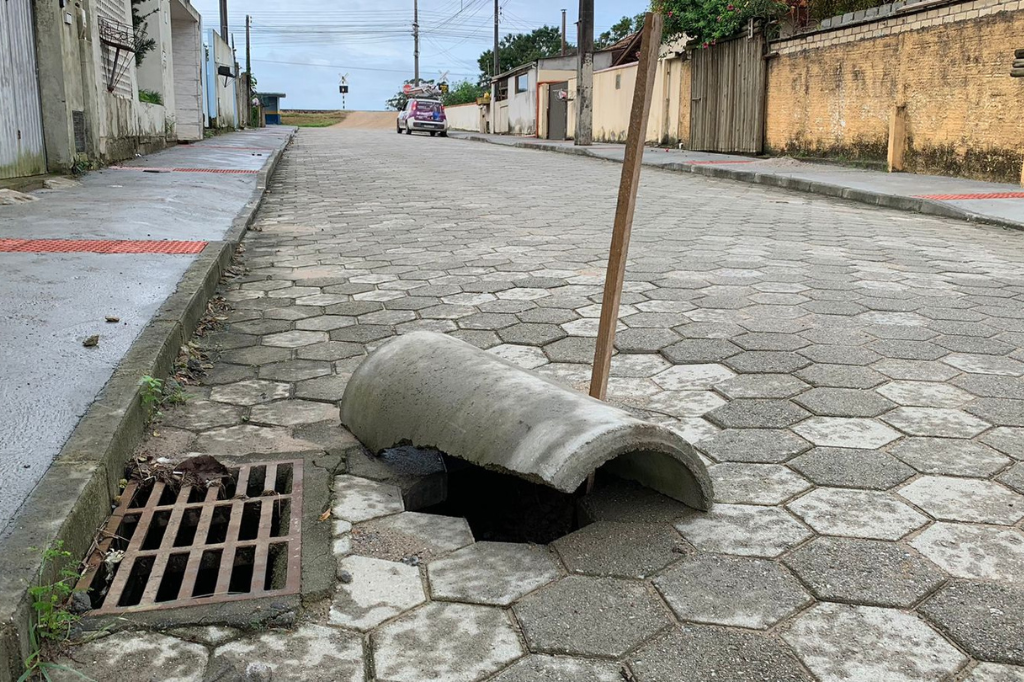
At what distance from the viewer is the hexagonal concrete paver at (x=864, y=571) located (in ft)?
6.23

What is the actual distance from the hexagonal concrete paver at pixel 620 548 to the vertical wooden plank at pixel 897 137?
11982 millimetres

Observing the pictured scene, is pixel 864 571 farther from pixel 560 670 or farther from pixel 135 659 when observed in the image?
pixel 135 659

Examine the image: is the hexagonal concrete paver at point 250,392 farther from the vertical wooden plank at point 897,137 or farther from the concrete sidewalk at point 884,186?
the vertical wooden plank at point 897,137

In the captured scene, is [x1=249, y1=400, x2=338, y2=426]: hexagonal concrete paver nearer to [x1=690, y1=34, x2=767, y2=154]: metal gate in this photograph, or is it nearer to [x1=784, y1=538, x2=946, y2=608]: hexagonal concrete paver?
[x1=784, y1=538, x2=946, y2=608]: hexagonal concrete paver

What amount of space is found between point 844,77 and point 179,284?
41.4 ft

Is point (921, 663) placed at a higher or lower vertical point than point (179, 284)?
lower

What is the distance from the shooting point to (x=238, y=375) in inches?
136

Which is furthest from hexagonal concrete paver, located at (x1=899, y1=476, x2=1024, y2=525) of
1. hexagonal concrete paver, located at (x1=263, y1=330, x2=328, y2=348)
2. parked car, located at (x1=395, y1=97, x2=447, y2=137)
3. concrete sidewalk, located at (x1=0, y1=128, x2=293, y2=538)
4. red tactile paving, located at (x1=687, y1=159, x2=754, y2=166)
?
parked car, located at (x1=395, y1=97, x2=447, y2=137)

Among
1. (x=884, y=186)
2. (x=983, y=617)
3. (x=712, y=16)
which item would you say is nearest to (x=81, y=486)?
(x=983, y=617)

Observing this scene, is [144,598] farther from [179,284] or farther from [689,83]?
[689,83]

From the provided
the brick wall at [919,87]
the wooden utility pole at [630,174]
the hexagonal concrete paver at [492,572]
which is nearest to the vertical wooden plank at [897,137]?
the brick wall at [919,87]

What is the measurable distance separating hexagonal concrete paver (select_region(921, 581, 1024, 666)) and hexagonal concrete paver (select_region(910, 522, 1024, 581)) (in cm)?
6

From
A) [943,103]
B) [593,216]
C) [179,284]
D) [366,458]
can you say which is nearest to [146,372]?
[366,458]

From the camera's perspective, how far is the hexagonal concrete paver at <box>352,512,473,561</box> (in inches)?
83.0
